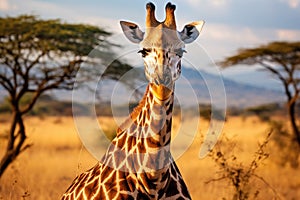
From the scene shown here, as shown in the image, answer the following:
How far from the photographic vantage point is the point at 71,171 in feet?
52.4

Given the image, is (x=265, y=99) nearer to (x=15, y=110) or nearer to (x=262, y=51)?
(x=262, y=51)

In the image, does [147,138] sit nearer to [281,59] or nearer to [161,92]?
[161,92]

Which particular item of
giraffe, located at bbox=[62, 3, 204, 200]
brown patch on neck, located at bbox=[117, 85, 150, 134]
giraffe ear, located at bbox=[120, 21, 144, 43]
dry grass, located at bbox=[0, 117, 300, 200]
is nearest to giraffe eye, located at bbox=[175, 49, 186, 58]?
giraffe, located at bbox=[62, 3, 204, 200]

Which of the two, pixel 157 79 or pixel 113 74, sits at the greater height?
pixel 113 74

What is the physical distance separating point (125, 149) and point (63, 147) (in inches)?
613

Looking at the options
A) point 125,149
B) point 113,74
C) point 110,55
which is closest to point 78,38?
point 113,74

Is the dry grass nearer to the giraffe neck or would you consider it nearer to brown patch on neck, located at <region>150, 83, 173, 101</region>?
the giraffe neck

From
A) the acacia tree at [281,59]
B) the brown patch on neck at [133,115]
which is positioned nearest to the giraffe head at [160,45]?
the brown patch on neck at [133,115]

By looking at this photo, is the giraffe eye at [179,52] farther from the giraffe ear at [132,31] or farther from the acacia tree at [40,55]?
the acacia tree at [40,55]

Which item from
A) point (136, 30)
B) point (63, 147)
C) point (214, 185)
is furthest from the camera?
point (63, 147)

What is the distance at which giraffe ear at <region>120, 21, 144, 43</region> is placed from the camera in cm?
505

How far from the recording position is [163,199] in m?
5.11

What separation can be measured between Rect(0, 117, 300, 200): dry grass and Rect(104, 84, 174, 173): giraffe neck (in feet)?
2.31

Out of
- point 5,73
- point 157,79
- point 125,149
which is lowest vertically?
point 125,149
